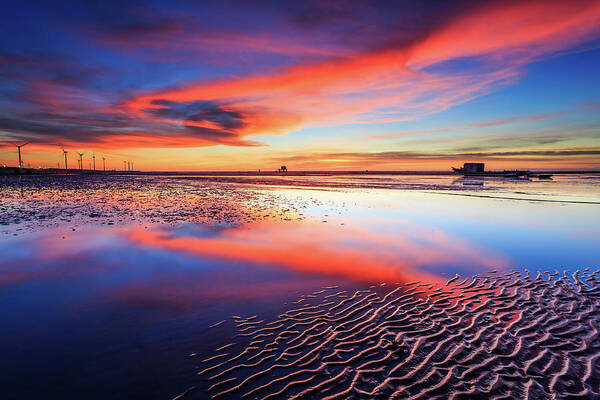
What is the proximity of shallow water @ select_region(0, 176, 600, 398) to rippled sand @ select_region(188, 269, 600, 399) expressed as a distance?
0.77 meters

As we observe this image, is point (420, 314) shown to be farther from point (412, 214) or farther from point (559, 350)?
point (412, 214)

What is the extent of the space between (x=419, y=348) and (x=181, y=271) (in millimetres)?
8277

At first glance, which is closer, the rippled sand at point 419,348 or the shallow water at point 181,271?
the rippled sand at point 419,348

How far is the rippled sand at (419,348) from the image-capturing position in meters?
4.77

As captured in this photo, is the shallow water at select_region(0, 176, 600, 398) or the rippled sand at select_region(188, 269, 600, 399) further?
the shallow water at select_region(0, 176, 600, 398)

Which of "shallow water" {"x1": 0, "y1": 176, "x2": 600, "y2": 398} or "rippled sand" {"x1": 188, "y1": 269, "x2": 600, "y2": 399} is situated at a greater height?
"shallow water" {"x1": 0, "y1": 176, "x2": 600, "y2": 398}

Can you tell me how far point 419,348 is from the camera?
589 centimetres

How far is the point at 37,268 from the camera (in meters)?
10.4

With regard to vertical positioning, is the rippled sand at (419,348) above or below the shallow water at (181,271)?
below

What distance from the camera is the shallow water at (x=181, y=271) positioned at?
539cm

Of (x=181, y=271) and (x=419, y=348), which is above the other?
(x=181, y=271)

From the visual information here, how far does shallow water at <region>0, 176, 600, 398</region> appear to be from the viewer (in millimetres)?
5387

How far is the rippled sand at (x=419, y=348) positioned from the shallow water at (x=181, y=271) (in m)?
0.77

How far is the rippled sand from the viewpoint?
4770mm
